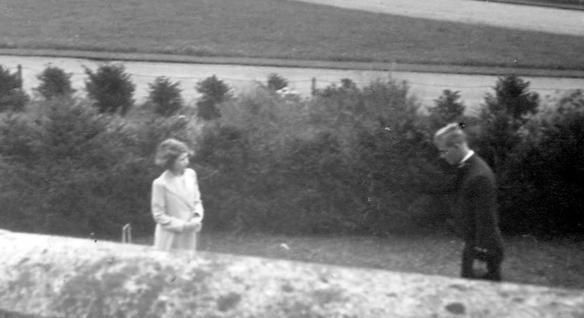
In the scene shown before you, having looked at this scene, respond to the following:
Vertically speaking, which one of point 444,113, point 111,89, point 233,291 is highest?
point 444,113

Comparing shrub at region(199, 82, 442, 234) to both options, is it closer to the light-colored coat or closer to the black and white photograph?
the black and white photograph

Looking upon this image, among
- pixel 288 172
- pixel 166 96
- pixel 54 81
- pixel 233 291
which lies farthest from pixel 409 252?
pixel 54 81

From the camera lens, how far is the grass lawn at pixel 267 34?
2653cm

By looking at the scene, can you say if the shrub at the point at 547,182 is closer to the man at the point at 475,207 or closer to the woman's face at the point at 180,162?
the man at the point at 475,207

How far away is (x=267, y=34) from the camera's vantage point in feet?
93.5

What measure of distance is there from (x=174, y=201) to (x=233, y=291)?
16.2 feet

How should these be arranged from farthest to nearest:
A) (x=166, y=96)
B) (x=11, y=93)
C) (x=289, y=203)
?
(x=166, y=96)
(x=11, y=93)
(x=289, y=203)

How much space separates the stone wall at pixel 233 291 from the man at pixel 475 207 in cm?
391

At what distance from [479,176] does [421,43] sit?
22526 mm

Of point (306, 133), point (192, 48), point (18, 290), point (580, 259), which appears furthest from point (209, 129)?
point (192, 48)

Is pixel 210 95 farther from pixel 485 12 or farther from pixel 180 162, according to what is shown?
pixel 485 12

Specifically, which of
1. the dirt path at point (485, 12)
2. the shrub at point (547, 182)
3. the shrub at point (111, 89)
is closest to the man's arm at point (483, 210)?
the shrub at point (547, 182)

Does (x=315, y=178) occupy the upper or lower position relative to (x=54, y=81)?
lower

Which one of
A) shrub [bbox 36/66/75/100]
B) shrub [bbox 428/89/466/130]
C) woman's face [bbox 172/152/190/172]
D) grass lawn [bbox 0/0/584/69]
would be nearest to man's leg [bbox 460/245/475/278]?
woman's face [bbox 172/152/190/172]
